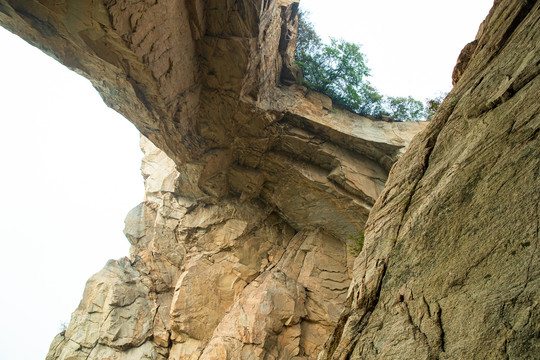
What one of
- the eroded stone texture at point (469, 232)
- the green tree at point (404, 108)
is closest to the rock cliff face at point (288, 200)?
the eroded stone texture at point (469, 232)

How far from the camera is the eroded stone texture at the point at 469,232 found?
3.36m

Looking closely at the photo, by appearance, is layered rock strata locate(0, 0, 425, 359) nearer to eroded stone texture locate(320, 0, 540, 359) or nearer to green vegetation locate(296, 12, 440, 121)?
green vegetation locate(296, 12, 440, 121)

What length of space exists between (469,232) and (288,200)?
9.23 metres

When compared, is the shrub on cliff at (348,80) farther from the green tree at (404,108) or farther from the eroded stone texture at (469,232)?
the eroded stone texture at (469,232)

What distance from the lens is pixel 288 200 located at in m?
13.2

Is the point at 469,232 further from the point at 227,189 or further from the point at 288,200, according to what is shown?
the point at 227,189

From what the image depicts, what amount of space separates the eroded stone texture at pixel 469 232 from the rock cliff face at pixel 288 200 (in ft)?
0.08

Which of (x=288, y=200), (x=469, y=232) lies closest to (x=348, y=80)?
(x=288, y=200)

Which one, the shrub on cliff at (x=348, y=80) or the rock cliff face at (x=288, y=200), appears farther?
the shrub on cliff at (x=348, y=80)

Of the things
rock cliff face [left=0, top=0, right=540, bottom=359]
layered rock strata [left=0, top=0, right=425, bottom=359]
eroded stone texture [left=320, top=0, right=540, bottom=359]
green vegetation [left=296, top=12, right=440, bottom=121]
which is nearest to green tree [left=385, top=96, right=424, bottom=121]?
green vegetation [left=296, top=12, right=440, bottom=121]

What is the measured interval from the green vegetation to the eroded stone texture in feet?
24.0

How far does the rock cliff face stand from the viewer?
3.93 metres

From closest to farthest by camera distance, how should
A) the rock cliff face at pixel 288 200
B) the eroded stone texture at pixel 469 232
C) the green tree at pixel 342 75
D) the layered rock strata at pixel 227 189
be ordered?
1. the eroded stone texture at pixel 469 232
2. the rock cliff face at pixel 288 200
3. the layered rock strata at pixel 227 189
4. the green tree at pixel 342 75

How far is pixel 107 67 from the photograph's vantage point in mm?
8281
